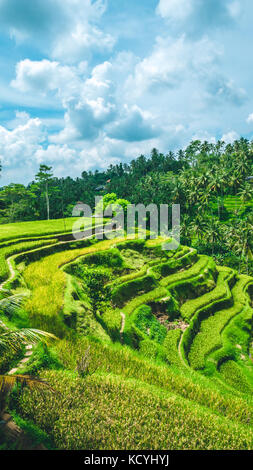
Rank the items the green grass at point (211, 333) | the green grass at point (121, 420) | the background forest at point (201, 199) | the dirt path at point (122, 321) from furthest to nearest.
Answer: the background forest at point (201, 199)
the green grass at point (211, 333)
the dirt path at point (122, 321)
the green grass at point (121, 420)

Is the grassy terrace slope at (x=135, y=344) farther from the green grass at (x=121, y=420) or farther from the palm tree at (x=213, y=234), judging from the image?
the palm tree at (x=213, y=234)

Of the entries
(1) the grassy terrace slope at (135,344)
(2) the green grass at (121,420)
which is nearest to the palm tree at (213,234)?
(1) the grassy terrace slope at (135,344)

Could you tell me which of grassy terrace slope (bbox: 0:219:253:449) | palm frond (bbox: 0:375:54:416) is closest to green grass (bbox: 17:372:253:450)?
grassy terrace slope (bbox: 0:219:253:449)

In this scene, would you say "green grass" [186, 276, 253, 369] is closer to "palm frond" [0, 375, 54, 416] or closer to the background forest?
"palm frond" [0, 375, 54, 416]

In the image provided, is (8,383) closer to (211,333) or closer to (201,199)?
(211,333)

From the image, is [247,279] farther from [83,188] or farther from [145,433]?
[83,188]

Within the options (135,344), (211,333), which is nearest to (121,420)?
(135,344)

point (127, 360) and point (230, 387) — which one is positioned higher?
point (127, 360)

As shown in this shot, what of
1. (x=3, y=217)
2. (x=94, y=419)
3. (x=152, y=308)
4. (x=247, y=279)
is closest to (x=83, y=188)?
(x=3, y=217)
